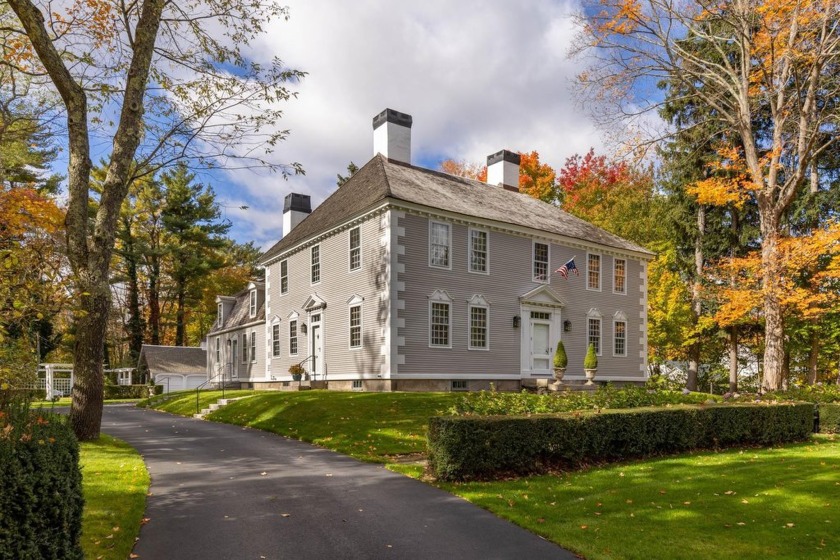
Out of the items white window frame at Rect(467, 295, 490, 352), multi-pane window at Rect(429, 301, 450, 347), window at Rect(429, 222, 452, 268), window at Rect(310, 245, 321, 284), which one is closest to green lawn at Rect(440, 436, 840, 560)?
multi-pane window at Rect(429, 301, 450, 347)

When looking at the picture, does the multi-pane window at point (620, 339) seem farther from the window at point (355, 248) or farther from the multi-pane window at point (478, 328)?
the window at point (355, 248)

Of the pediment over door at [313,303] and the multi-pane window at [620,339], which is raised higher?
the pediment over door at [313,303]

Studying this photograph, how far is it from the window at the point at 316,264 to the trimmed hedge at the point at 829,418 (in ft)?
61.9

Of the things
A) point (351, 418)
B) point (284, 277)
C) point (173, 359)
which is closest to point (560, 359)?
point (351, 418)

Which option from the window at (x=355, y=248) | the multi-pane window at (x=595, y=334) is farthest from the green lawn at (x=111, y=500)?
the multi-pane window at (x=595, y=334)

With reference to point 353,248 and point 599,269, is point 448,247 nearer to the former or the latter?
point 353,248

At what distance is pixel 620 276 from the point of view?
1129 inches

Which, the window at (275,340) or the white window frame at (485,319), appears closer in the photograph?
the white window frame at (485,319)

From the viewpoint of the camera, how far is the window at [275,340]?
2917 centimetres

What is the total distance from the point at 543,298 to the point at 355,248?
8.42m

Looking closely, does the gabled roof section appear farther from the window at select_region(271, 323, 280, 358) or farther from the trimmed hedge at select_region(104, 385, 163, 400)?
the trimmed hedge at select_region(104, 385, 163, 400)

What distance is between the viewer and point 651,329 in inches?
1335

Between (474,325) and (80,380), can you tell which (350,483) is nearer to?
(80,380)

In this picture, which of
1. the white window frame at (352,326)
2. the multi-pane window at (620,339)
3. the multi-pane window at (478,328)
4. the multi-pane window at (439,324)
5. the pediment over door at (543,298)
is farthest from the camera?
the multi-pane window at (620,339)
